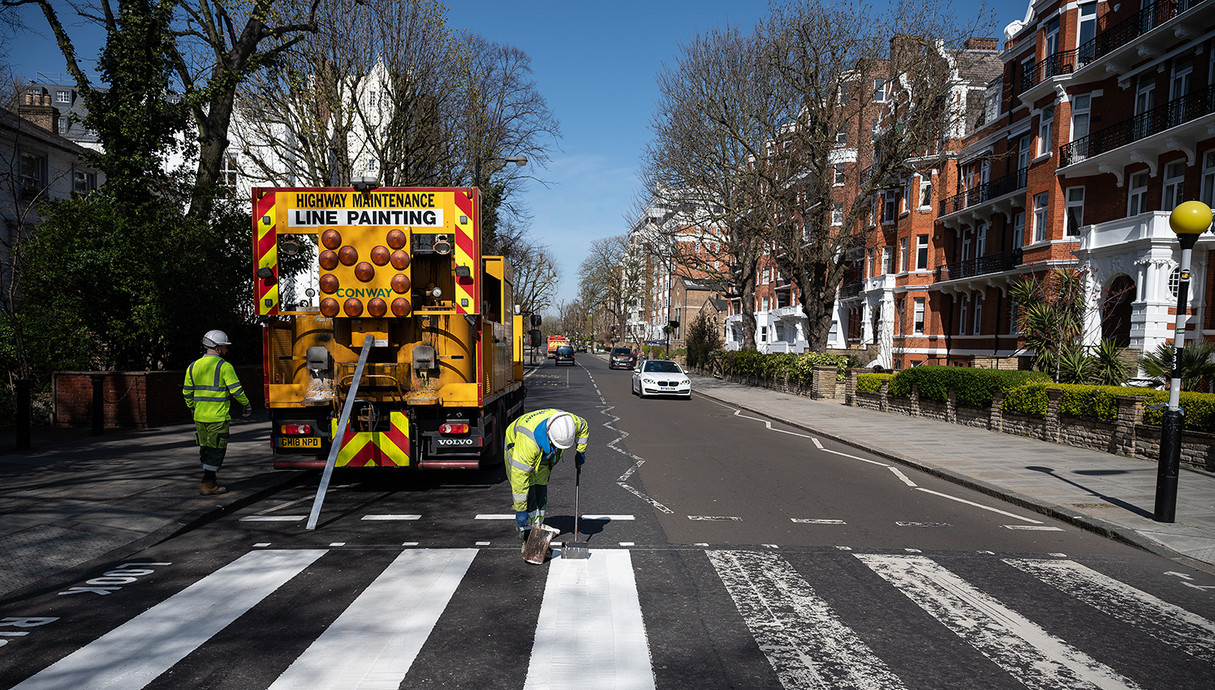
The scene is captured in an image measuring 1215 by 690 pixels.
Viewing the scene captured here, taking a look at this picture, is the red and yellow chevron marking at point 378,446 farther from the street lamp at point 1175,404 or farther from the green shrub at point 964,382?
the green shrub at point 964,382

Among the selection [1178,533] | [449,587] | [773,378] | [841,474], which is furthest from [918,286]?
[449,587]

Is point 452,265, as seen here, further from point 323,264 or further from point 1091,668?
point 1091,668

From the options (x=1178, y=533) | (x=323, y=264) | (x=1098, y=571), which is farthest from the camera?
(x=323, y=264)

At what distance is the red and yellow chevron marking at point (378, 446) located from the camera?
796 centimetres

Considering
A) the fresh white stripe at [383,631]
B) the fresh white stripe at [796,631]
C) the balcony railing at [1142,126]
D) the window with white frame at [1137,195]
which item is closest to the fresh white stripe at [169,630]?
the fresh white stripe at [383,631]

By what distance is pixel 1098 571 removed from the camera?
612cm

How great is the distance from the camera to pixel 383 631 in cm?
439

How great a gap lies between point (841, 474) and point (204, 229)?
12.7 m

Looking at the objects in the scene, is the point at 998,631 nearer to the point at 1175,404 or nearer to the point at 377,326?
the point at 1175,404

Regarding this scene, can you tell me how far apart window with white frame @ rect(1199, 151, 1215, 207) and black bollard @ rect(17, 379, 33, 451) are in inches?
1069

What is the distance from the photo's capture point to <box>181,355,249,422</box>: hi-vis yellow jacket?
7.88 meters

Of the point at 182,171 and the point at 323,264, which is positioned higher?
the point at 182,171

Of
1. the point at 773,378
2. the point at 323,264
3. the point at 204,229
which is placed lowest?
the point at 773,378

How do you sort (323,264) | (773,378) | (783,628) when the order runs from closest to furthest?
1. (783,628)
2. (323,264)
3. (773,378)
